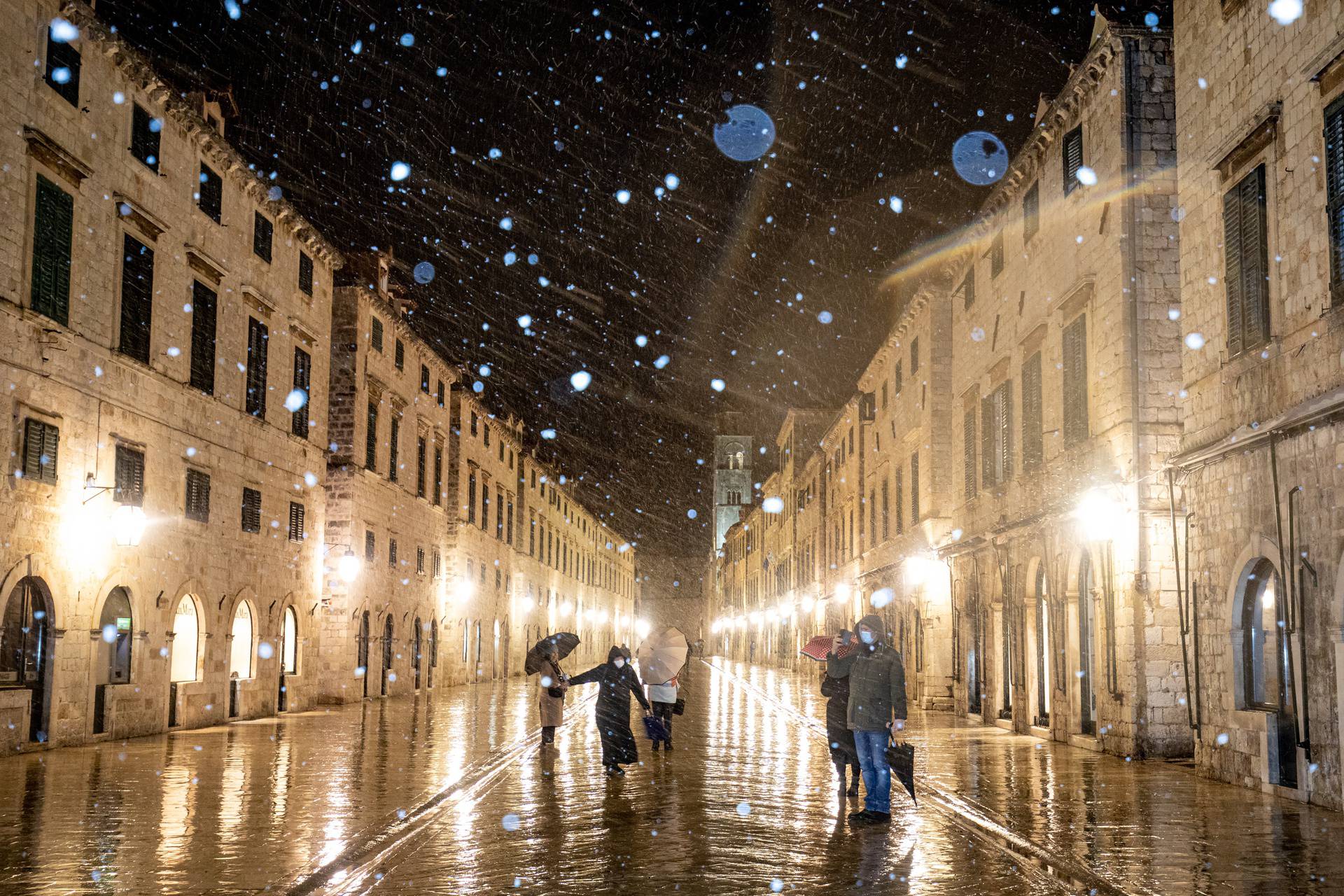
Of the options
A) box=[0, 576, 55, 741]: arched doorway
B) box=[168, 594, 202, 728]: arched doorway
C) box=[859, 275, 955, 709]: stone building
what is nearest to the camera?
box=[0, 576, 55, 741]: arched doorway

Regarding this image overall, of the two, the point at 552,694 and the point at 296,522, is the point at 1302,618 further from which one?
the point at 296,522

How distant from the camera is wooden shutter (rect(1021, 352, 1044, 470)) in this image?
22.2m

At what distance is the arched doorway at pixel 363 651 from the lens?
32531mm

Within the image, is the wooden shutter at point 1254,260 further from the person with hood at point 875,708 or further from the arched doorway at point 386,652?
the arched doorway at point 386,652

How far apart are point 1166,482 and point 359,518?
2114cm

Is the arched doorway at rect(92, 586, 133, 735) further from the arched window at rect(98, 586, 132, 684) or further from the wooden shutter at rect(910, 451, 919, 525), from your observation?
the wooden shutter at rect(910, 451, 919, 525)

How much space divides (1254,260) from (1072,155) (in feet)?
23.7

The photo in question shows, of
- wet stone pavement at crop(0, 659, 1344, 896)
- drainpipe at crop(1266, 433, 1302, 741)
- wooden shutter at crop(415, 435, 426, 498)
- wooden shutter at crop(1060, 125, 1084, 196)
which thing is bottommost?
wet stone pavement at crop(0, 659, 1344, 896)

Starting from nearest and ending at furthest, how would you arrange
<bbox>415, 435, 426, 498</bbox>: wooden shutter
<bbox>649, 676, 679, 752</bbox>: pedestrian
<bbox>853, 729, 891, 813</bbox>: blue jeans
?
<bbox>853, 729, 891, 813</bbox>: blue jeans < <bbox>649, 676, 679, 752</bbox>: pedestrian < <bbox>415, 435, 426, 498</bbox>: wooden shutter

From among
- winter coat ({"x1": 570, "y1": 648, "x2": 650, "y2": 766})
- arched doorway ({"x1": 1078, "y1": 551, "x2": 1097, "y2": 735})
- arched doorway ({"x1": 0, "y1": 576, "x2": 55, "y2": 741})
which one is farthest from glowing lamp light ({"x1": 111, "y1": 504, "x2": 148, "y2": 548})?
→ arched doorway ({"x1": 1078, "y1": 551, "x2": 1097, "y2": 735})

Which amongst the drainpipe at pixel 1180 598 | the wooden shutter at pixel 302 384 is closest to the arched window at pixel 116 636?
the wooden shutter at pixel 302 384

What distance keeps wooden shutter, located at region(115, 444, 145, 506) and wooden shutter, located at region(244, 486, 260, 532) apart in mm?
4735

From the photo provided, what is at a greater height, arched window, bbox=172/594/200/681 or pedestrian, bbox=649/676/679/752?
arched window, bbox=172/594/200/681

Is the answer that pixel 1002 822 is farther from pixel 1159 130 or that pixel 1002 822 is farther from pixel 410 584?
pixel 410 584
